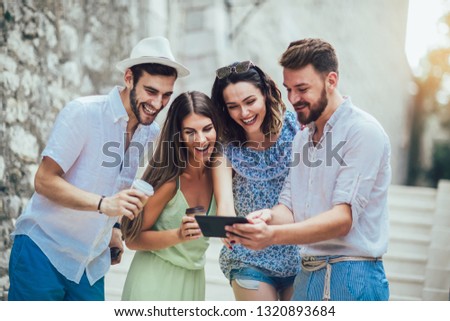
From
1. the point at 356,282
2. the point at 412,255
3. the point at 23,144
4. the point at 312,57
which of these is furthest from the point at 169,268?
the point at 412,255

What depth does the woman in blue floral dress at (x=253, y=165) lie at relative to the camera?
240cm

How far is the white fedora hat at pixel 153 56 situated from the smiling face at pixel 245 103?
0.25 m

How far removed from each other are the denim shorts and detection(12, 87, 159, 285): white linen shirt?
1.78 ft

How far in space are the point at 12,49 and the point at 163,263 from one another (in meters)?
1.28

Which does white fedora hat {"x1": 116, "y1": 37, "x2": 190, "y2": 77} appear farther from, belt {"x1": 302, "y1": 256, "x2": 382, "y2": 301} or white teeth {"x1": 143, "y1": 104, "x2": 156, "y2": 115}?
belt {"x1": 302, "y1": 256, "x2": 382, "y2": 301}

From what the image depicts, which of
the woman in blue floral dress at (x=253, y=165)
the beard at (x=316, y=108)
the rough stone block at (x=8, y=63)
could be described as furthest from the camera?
the rough stone block at (x=8, y=63)

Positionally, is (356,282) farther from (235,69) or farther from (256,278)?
(235,69)

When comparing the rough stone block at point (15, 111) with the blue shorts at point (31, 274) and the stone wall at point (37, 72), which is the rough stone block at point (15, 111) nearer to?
the stone wall at point (37, 72)

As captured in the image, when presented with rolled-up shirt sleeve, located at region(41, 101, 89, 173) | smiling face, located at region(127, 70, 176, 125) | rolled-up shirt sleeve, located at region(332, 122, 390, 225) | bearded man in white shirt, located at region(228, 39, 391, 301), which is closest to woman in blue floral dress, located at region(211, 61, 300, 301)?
bearded man in white shirt, located at region(228, 39, 391, 301)

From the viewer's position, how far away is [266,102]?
8.08ft

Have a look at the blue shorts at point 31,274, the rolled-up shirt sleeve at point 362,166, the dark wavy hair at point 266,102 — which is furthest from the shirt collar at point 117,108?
the rolled-up shirt sleeve at point 362,166

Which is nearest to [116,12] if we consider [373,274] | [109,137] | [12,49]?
[12,49]

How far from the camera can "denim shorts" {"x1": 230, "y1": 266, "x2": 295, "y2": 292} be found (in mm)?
2385

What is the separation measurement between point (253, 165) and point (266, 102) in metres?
0.26
